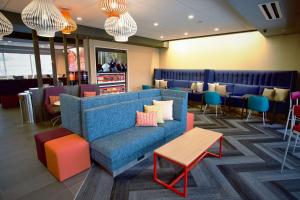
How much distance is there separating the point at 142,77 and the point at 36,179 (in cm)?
626

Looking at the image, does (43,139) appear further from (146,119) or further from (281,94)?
(281,94)

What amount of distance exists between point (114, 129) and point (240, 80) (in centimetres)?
523

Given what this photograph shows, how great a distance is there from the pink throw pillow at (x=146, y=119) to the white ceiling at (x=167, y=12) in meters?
2.20

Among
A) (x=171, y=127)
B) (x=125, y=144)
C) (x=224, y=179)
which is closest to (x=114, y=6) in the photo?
(x=125, y=144)

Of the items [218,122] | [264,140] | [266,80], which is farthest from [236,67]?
[264,140]

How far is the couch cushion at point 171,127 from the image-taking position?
3.02 meters

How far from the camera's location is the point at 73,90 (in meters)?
5.12

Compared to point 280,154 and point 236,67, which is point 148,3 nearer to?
point 280,154

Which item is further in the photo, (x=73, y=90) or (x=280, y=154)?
(x=73, y=90)

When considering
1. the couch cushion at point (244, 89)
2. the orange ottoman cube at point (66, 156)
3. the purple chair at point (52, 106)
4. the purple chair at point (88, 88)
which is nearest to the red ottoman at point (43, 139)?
the orange ottoman cube at point (66, 156)

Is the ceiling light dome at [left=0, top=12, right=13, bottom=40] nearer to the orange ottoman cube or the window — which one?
the orange ottoman cube

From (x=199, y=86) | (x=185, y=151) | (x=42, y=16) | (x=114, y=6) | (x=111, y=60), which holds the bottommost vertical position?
(x=185, y=151)

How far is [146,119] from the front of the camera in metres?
2.98

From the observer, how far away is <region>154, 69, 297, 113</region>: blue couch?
5059mm
